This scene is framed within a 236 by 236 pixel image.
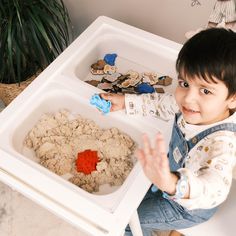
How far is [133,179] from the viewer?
90 cm

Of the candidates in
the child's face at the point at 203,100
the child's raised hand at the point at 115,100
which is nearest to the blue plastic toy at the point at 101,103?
the child's raised hand at the point at 115,100

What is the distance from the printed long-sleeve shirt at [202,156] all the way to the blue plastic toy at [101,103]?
0.06 m

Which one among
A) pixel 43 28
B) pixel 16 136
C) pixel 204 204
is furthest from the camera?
pixel 43 28

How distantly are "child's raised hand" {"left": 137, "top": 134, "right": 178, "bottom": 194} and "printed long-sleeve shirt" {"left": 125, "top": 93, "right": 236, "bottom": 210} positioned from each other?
0.04 metres

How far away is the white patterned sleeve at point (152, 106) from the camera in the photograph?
1.06 m

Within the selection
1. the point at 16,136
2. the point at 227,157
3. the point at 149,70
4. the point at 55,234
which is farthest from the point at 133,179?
the point at 55,234

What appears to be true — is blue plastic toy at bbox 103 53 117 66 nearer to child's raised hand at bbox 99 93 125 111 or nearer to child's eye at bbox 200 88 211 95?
child's raised hand at bbox 99 93 125 111

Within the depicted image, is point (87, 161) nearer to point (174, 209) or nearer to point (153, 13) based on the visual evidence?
point (174, 209)

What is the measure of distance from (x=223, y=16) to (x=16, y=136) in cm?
71

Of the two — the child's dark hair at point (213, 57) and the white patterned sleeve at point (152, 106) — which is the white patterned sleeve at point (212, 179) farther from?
the white patterned sleeve at point (152, 106)

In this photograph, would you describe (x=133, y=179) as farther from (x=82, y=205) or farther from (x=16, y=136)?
(x=16, y=136)

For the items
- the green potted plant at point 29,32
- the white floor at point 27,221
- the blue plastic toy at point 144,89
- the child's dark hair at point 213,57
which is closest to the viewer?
the child's dark hair at point 213,57

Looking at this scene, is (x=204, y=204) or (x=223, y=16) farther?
(x=223, y=16)

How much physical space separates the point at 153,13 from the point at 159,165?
0.81 m
